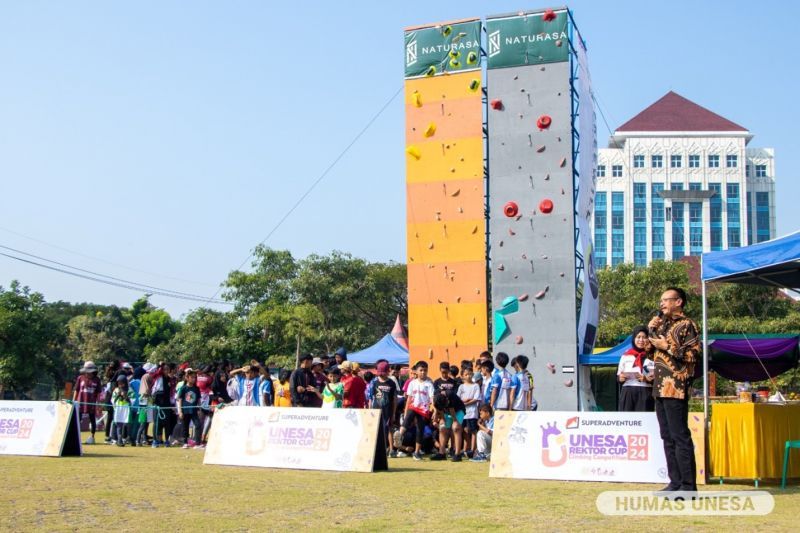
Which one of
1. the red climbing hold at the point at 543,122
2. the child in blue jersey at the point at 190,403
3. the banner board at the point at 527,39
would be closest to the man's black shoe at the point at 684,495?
the child in blue jersey at the point at 190,403

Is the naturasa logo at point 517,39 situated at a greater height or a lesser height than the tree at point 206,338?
greater

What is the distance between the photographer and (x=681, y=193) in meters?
116

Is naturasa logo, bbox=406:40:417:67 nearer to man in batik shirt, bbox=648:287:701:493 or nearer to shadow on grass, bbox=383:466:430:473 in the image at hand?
shadow on grass, bbox=383:466:430:473

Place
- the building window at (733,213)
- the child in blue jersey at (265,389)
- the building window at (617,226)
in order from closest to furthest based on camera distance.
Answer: the child in blue jersey at (265,389)
the building window at (733,213)
the building window at (617,226)

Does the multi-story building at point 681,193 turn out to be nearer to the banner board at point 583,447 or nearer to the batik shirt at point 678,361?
the banner board at point 583,447

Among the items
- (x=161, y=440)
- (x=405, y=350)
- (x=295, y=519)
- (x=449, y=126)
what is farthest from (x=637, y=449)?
(x=405, y=350)

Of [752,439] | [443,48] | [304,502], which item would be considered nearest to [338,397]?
[304,502]

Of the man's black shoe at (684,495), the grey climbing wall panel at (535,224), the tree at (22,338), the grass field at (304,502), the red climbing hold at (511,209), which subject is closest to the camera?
the grass field at (304,502)

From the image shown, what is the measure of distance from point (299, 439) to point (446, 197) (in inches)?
480

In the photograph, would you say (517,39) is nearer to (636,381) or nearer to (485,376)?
(485,376)

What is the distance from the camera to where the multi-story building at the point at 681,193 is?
117 metres

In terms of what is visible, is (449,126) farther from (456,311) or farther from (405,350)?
(405,350)

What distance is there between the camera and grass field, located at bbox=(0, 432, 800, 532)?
741 cm

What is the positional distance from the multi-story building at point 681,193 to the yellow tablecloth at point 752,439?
107887 millimetres
